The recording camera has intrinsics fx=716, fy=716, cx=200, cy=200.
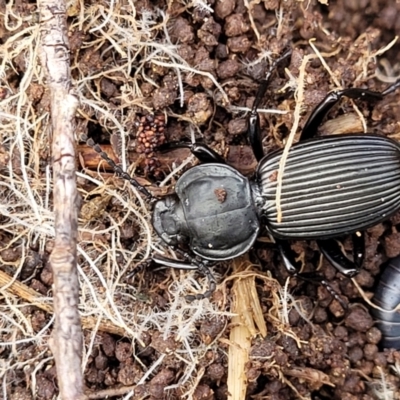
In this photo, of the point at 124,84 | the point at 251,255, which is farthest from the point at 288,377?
the point at 124,84

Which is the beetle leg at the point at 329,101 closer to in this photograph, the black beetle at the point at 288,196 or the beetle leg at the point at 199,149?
the black beetle at the point at 288,196

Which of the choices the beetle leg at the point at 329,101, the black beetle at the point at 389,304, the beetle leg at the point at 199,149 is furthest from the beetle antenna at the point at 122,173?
the black beetle at the point at 389,304

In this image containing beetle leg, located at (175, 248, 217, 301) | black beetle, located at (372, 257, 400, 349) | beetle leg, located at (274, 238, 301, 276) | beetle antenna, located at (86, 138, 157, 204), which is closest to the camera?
beetle antenna, located at (86, 138, 157, 204)

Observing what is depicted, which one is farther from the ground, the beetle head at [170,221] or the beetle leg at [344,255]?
the beetle head at [170,221]

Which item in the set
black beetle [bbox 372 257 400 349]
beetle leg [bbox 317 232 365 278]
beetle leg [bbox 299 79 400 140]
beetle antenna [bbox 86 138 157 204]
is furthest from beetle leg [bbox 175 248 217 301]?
black beetle [bbox 372 257 400 349]

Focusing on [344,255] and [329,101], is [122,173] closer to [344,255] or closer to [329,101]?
[329,101]

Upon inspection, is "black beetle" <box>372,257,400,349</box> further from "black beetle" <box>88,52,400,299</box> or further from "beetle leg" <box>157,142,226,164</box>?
"beetle leg" <box>157,142,226,164</box>
